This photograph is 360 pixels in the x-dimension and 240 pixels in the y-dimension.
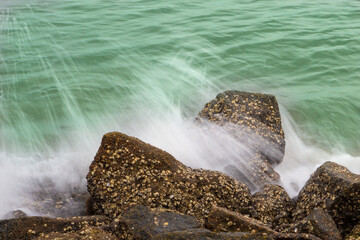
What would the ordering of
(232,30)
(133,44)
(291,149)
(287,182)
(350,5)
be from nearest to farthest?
(287,182), (291,149), (133,44), (232,30), (350,5)

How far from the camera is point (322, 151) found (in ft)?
27.0

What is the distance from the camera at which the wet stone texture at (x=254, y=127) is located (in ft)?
21.1

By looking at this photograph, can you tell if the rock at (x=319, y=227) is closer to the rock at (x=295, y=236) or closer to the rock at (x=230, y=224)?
the rock at (x=295, y=236)

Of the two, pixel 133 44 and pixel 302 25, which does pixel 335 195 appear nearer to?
pixel 133 44

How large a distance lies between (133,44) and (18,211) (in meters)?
8.40

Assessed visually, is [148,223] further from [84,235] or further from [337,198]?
[337,198]

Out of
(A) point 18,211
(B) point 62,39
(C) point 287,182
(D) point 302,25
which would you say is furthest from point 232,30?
(A) point 18,211

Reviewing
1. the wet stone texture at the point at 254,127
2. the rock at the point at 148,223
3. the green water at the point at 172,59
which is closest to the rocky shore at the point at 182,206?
the rock at the point at 148,223

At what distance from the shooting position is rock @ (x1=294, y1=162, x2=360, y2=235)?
16.3 ft

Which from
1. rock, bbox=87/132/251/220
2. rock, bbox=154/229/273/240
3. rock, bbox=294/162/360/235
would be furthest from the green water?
rock, bbox=154/229/273/240

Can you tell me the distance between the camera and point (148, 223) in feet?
14.2

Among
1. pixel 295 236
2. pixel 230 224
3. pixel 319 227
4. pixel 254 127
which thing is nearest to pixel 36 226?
pixel 230 224

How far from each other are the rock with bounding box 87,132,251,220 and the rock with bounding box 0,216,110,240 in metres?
0.46

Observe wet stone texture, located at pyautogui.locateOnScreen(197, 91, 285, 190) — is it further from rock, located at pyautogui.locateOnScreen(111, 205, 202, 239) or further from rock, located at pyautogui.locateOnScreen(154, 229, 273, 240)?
rock, located at pyautogui.locateOnScreen(154, 229, 273, 240)
